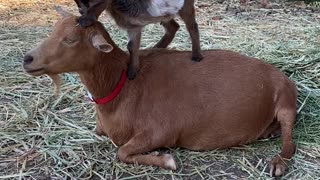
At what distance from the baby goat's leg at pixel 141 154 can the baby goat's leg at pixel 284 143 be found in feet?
2.03

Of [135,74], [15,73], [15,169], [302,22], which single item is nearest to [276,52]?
[302,22]

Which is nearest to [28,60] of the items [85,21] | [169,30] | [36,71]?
[36,71]

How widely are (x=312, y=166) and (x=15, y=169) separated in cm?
184

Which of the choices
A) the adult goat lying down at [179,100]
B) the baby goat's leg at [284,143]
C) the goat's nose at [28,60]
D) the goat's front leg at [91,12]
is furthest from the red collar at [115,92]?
the baby goat's leg at [284,143]

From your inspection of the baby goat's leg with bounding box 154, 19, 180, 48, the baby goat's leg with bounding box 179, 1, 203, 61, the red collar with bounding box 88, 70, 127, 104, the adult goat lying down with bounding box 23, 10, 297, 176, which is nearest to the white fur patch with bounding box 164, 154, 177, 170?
the adult goat lying down with bounding box 23, 10, 297, 176

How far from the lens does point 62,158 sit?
373 cm

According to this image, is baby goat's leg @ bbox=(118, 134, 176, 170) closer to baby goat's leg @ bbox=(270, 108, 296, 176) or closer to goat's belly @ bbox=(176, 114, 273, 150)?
goat's belly @ bbox=(176, 114, 273, 150)

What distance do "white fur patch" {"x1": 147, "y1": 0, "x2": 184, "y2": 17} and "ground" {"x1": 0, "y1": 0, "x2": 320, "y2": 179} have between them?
0.94 meters

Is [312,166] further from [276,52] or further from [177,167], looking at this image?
[276,52]

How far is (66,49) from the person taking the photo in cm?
339

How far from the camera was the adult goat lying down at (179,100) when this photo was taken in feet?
11.8

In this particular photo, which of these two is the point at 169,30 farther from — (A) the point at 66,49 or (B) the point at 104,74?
(A) the point at 66,49

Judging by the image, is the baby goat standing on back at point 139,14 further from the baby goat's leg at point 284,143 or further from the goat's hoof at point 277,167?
the goat's hoof at point 277,167

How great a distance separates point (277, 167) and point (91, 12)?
1453 millimetres
